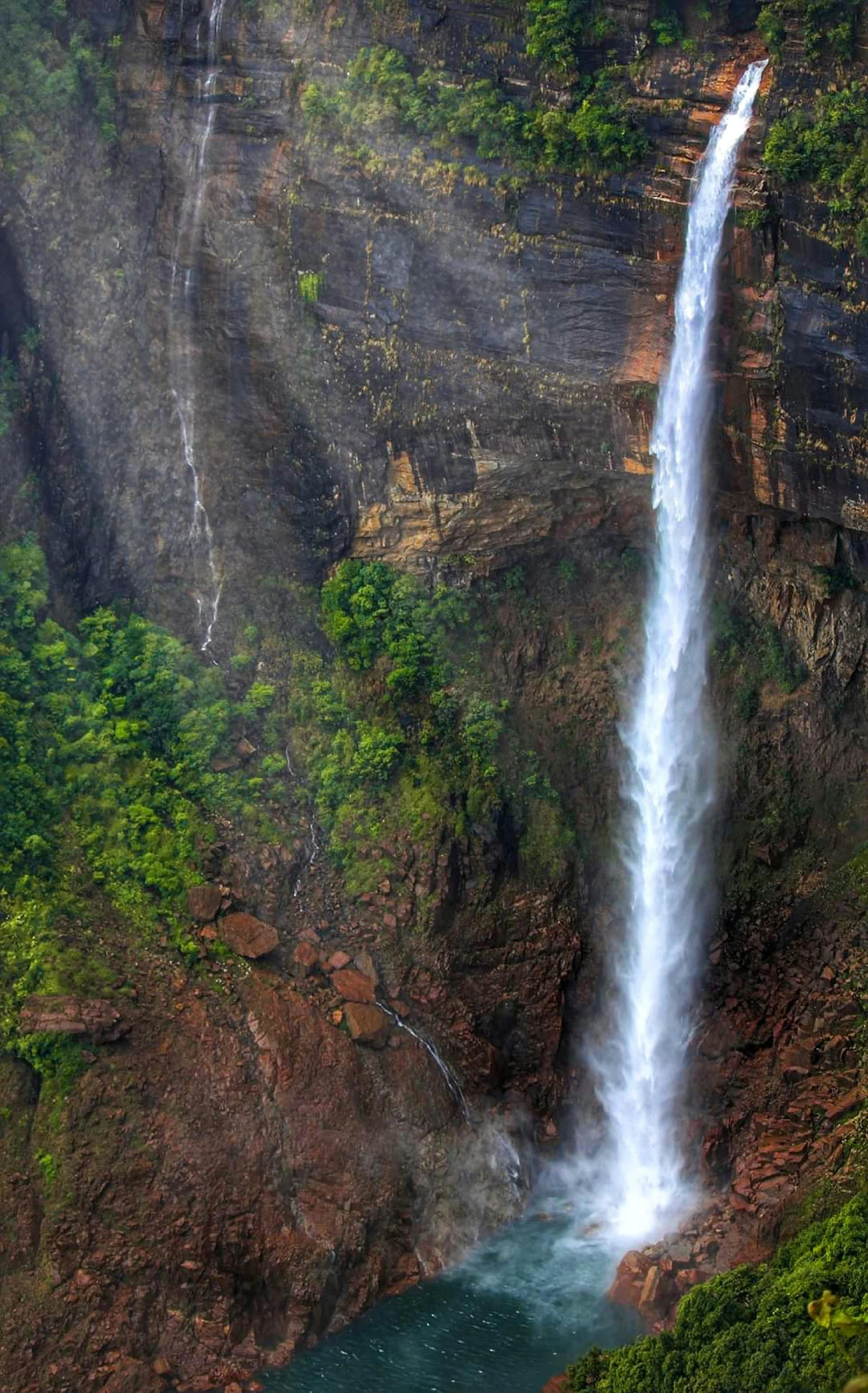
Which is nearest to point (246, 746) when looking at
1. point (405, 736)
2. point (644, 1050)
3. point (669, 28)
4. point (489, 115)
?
point (405, 736)

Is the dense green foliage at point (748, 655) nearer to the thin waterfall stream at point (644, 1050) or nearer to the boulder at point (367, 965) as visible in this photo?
the thin waterfall stream at point (644, 1050)

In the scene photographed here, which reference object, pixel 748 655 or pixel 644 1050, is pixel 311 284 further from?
pixel 644 1050

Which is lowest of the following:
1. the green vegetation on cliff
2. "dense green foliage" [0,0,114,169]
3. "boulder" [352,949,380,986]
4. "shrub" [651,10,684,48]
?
"boulder" [352,949,380,986]

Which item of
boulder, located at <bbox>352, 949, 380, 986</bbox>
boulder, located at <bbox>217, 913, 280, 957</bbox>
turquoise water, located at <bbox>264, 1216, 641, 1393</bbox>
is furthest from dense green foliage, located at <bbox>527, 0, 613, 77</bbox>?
turquoise water, located at <bbox>264, 1216, 641, 1393</bbox>

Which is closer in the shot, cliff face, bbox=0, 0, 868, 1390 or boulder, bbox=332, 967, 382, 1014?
cliff face, bbox=0, 0, 868, 1390

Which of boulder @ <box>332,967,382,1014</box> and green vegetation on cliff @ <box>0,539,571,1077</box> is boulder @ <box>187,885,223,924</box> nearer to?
green vegetation on cliff @ <box>0,539,571,1077</box>

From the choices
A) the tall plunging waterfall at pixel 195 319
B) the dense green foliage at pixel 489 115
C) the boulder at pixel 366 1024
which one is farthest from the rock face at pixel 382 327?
the boulder at pixel 366 1024
